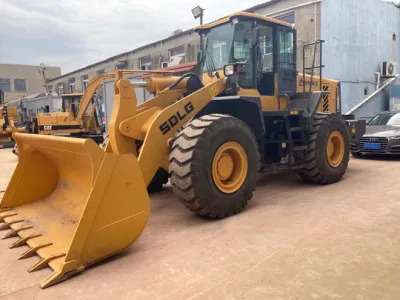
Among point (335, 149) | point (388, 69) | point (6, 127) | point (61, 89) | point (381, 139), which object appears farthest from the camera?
point (61, 89)

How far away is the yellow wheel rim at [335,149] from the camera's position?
6479mm

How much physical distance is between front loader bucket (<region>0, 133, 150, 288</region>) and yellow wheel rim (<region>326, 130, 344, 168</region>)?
422 centimetres

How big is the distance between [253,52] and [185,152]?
7.72ft

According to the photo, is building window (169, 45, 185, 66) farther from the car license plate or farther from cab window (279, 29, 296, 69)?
cab window (279, 29, 296, 69)

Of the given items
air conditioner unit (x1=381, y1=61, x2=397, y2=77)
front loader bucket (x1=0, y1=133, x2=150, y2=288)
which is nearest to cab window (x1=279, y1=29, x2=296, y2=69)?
front loader bucket (x1=0, y1=133, x2=150, y2=288)

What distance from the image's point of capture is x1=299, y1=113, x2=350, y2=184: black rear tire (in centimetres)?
601

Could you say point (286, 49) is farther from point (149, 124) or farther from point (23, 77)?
point (23, 77)

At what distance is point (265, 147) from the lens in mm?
6180

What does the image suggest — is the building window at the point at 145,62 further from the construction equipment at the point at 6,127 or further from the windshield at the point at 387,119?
the windshield at the point at 387,119

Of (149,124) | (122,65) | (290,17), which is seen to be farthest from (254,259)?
(122,65)

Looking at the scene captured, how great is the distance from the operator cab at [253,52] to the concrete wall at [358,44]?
27.7ft

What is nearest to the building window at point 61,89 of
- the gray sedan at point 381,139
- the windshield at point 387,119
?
the windshield at point 387,119

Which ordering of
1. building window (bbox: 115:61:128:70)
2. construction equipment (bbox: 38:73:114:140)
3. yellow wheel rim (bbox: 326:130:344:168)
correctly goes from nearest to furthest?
yellow wheel rim (bbox: 326:130:344:168) < construction equipment (bbox: 38:73:114:140) < building window (bbox: 115:61:128:70)

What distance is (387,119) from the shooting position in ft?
33.6
